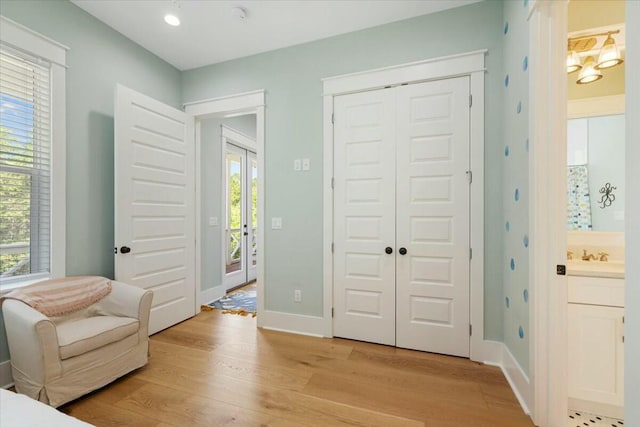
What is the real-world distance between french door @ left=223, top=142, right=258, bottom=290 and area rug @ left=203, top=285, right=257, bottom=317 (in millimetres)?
316

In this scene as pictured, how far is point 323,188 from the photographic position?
2.76 metres

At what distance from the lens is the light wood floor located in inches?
64.9

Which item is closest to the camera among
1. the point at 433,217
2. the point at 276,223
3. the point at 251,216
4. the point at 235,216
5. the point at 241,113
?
the point at 433,217

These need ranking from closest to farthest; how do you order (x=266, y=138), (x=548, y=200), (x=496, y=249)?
(x=548, y=200)
(x=496, y=249)
(x=266, y=138)

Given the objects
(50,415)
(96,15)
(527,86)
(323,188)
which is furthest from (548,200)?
(96,15)

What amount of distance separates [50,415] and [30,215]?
1.94 meters

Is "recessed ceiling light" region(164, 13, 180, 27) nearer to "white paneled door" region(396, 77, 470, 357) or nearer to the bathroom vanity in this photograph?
"white paneled door" region(396, 77, 470, 357)

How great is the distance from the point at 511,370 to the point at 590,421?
43cm

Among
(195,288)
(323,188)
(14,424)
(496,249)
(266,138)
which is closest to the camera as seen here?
(14,424)

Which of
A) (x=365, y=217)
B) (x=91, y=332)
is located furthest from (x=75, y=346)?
(x=365, y=217)

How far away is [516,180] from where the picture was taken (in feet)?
6.32

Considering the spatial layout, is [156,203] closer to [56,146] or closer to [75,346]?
[56,146]

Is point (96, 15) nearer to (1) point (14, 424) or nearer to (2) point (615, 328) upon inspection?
(1) point (14, 424)

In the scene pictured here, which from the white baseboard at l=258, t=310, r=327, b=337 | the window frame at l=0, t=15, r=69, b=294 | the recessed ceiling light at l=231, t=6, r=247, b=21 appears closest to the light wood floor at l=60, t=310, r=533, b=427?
the white baseboard at l=258, t=310, r=327, b=337
